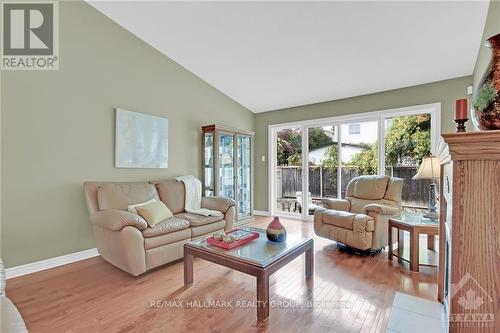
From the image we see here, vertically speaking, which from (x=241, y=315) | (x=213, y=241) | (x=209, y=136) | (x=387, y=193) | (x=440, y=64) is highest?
(x=440, y=64)

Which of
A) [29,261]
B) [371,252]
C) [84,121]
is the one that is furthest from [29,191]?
[371,252]

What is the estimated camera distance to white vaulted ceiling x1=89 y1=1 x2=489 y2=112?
2.54m

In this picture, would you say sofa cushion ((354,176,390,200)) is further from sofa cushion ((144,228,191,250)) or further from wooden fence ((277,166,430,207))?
sofa cushion ((144,228,191,250))

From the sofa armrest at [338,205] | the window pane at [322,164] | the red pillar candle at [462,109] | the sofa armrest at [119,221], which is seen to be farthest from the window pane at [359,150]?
the sofa armrest at [119,221]

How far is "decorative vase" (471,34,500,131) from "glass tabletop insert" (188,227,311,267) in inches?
58.9

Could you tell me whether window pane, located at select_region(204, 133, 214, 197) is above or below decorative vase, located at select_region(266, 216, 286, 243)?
above

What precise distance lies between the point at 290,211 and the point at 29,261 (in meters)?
4.22

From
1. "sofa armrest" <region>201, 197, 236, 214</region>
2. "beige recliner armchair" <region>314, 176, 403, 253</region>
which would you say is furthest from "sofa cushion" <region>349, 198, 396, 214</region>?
"sofa armrest" <region>201, 197, 236, 214</region>

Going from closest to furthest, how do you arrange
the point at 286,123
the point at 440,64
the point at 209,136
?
the point at 440,64 → the point at 209,136 → the point at 286,123

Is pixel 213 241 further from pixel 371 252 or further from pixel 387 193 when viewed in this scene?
pixel 387 193

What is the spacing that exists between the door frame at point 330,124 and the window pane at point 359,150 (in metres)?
0.08

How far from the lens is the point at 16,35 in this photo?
2.59m

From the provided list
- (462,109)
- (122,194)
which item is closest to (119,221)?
(122,194)

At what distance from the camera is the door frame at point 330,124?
12.1ft
